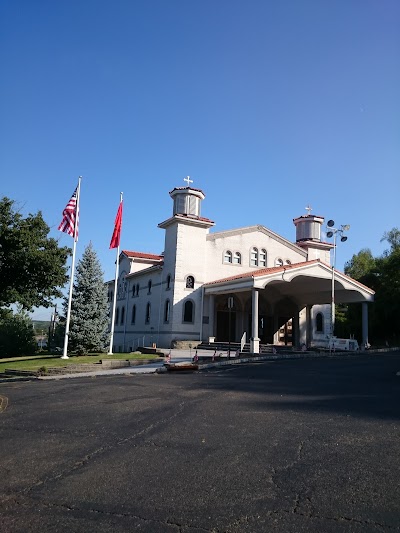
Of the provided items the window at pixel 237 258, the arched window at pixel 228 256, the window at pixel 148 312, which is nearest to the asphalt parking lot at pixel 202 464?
the arched window at pixel 228 256

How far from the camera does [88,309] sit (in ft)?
98.1

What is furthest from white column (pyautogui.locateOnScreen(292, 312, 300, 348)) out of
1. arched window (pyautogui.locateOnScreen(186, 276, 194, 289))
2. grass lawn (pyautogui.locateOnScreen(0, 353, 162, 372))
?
grass lawn (pyautogui.locateOnScreen(0, 353, 162, 372))

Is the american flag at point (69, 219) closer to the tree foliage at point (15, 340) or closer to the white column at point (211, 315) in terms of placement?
the white column at point (211, 315)

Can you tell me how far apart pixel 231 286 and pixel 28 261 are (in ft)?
44.3

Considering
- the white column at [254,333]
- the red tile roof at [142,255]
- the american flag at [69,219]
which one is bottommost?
the white column at [254,333]

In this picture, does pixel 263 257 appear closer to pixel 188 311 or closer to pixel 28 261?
pixel 188 311

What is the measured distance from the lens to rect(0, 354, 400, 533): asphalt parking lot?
405cm

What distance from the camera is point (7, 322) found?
4484 centimetres

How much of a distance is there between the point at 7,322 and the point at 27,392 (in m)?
35.5

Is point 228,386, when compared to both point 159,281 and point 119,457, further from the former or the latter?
point 159,281

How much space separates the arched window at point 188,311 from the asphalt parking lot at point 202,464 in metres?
22.8

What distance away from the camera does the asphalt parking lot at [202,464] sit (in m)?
4.05

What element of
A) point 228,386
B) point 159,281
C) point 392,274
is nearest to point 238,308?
point 159,281

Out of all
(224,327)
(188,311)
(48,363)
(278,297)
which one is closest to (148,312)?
(188,311)
